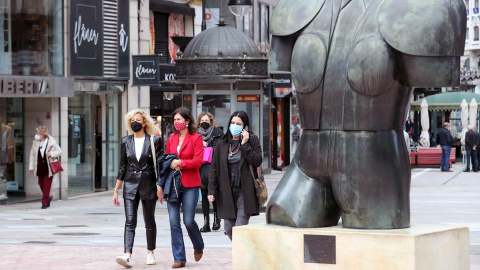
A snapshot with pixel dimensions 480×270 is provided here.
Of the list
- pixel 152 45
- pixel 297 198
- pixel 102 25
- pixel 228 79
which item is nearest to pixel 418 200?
pixel 228 79

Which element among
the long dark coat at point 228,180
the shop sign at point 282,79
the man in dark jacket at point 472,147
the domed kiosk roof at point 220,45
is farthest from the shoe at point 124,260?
the man in dark jacket at point 472,147

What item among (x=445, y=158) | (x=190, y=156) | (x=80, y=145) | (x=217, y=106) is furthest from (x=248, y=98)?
(x=445, y=158)

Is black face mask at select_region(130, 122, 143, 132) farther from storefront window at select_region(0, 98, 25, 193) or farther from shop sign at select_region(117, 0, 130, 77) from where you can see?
shop sign at select_region(117, 0, 130, 77)

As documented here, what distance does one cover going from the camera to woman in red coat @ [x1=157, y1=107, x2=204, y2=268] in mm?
11617

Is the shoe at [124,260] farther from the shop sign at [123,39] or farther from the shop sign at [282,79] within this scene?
the shop sign at [123,39]

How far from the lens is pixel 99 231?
16.6m

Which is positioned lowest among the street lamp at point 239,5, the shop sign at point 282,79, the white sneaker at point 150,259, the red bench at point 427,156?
the red bench at point 427,156

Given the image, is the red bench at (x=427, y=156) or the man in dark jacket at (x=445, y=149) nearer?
the man in dark jacket at (x=445, y=149)

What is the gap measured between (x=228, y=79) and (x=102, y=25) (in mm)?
5357

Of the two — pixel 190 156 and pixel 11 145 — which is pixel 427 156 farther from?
pixel 190 156

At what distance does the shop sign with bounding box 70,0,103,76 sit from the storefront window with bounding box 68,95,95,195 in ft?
2.36

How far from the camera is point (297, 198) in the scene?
8.73 m

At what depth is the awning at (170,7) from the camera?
95.0ft

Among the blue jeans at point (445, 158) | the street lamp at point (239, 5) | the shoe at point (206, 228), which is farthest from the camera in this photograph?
the blue jeans at point (445, 158)
